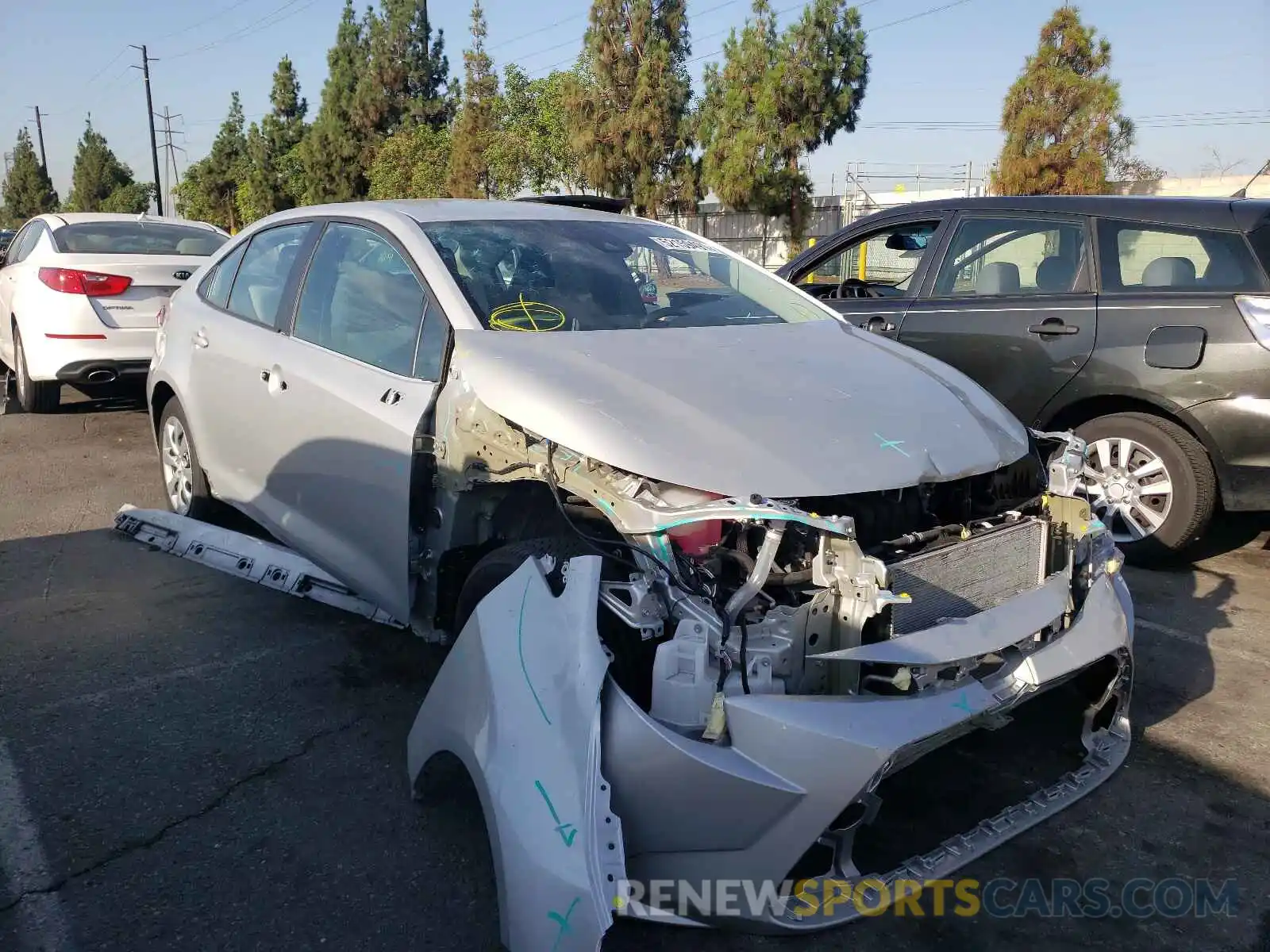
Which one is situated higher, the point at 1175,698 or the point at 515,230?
the point at 515,230

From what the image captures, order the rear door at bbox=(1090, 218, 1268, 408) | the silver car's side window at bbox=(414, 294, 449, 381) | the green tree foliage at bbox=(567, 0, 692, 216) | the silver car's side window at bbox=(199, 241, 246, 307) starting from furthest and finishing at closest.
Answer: the green tree foliage at bbox=(567, 0, 692, 216) → the silver car's side window at bbox=(199, 241, 246, 307) → the rear door at bbox=(1090, 218, 1268, 408) → the silver car's side window at bbox=(414, 294, 449, 381)

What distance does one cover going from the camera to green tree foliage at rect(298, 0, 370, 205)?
40.9m

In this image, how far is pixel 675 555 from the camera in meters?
2.56

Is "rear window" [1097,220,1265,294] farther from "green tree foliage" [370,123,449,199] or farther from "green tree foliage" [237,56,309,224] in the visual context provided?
"green tree foliage" [237,56,309,224]

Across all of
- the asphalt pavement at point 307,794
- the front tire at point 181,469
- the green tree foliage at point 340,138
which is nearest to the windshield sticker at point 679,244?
the asphalt pavement at point 307,794

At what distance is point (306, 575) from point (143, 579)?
1.09 metres

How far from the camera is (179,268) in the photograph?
25.9ft

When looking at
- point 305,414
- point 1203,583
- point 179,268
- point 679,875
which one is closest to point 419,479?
point 305,414

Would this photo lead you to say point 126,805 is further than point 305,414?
No

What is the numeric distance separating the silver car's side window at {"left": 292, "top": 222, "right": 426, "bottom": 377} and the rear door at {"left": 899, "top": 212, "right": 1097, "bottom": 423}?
319 cm

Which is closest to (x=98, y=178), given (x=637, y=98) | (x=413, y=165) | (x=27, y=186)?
(x=27, y=186)

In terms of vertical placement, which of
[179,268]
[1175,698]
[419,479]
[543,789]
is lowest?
[1175,698]

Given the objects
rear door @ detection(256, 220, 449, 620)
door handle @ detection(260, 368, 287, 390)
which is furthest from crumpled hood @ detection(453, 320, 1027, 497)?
door handle @ detection(260, 368, 287, 390)

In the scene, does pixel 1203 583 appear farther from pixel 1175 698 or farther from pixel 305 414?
pixel 305 414
